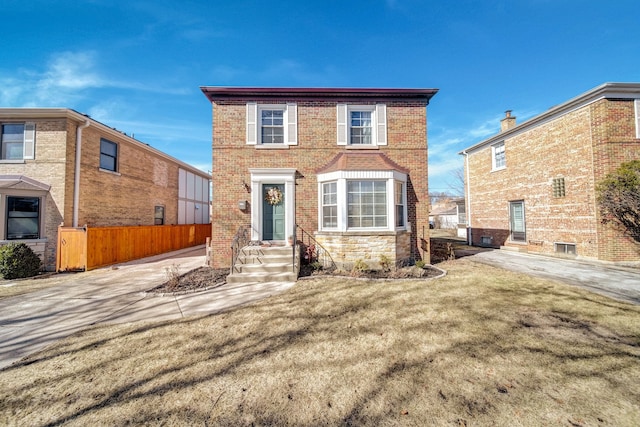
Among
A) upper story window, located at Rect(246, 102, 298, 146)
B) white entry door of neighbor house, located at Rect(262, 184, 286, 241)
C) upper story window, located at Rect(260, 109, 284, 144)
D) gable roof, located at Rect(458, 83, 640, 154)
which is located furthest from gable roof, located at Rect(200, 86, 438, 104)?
gable roof, located at Rect(458, 83, 640, 154)

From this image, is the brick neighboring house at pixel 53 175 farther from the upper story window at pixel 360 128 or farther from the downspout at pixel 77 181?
the upper story window at pixel 360 128

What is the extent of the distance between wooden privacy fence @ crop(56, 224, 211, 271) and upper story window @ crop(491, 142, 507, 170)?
20.5 meters

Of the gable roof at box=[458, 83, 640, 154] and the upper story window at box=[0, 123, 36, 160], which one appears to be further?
the upper story window at box=[0, 123, 36, 160]

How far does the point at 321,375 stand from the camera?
3.10 meters

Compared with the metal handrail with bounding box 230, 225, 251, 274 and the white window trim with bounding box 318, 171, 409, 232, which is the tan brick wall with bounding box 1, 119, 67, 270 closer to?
the metal handrail with bounding box 230, 225, 251, 274

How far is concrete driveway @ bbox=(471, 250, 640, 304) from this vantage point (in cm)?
630

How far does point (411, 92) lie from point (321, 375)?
9984 millimetres

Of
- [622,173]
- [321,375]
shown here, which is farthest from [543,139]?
[321,375]

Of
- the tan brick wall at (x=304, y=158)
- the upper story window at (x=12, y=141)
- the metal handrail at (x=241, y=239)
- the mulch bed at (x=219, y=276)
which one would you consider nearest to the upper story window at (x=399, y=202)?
the tan brick wall at (x=304, y=158)

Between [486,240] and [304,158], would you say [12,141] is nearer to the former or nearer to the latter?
[304,158]

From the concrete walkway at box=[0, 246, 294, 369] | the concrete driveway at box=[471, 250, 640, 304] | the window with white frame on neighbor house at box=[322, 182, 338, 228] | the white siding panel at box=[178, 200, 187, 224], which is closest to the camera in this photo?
the concrete walkway at box=[0, 246, 294, 369]

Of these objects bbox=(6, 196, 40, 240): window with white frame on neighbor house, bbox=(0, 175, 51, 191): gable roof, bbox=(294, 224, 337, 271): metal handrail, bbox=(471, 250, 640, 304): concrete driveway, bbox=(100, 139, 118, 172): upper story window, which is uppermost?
bbox=(100, 139, 118, 172): upper story window

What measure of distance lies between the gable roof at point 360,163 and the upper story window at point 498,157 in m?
8.92

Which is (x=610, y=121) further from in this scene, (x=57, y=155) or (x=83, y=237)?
(x=57, y=155)
